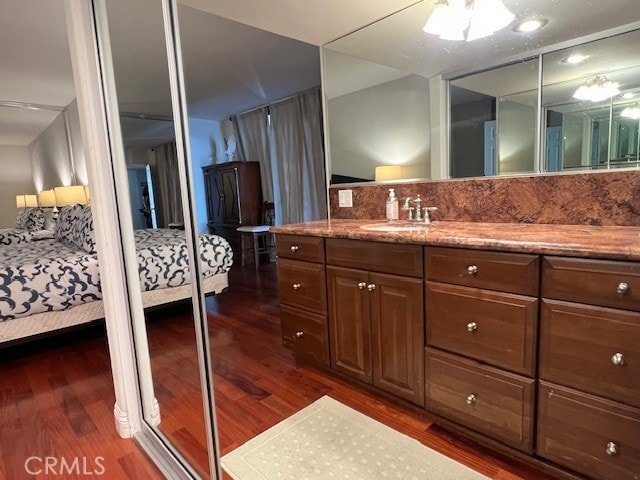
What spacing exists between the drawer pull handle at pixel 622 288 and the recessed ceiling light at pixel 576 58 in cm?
100

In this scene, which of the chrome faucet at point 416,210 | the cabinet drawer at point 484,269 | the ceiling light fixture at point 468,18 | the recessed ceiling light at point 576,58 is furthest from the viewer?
the chrome faucet at point 416,210

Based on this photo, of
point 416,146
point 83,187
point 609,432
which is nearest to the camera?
point 609,432

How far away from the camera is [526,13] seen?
61.7 inches

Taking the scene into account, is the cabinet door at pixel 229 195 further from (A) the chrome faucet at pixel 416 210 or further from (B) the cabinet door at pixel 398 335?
(B) the cabinet door at pixel 398 335

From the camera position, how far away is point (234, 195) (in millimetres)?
5316

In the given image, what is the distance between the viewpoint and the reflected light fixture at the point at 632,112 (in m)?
1.36

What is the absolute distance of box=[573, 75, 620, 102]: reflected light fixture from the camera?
1423 millimetres

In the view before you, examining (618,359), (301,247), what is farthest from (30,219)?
(618,359)

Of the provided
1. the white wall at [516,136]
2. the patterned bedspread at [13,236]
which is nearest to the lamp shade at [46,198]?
the patterned bedspread at [13,236]

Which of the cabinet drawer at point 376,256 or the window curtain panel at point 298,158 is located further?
the window curtain panel at point 298,158

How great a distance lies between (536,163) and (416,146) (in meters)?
0.64

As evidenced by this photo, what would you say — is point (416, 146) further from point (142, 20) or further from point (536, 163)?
point (142, 20)

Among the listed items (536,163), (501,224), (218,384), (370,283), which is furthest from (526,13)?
(218,384)

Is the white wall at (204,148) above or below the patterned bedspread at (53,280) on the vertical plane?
above
